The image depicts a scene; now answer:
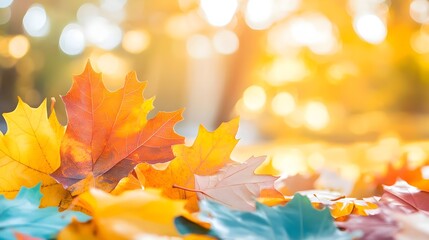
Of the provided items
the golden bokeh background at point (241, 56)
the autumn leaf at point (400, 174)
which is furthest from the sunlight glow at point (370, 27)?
the autumn leaf at point (400, 174)

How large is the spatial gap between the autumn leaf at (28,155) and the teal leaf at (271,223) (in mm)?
124

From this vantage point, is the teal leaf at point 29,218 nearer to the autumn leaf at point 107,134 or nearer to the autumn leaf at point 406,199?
the autumn leaf at point 107,134

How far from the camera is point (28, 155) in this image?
13.9 inches

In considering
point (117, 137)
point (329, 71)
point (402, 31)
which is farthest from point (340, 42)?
point (117, 137)

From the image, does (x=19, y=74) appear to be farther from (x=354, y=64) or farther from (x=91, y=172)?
(x=91, y=172)

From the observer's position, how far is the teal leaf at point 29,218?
0.26m

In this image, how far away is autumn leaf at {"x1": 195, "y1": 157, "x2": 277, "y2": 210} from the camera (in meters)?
0.34

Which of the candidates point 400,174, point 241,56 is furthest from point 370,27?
point 400,174

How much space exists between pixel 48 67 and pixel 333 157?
277 centimetres

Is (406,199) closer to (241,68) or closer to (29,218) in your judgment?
(29,218)

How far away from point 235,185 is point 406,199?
106 millimetres

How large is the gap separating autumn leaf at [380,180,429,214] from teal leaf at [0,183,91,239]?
18 centimetres

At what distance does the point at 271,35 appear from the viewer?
13.4 feet

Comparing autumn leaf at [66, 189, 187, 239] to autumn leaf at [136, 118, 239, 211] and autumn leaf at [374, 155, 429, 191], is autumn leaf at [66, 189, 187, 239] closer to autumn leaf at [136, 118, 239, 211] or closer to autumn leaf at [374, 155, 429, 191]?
autumn leaf at [136, 118, 239, 211]
